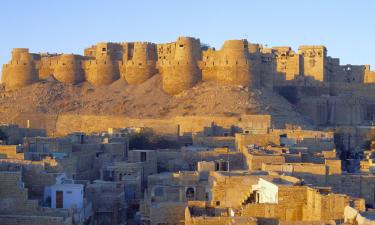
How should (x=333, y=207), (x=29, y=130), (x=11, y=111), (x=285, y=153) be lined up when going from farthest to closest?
1. (x=11, y=111)
2. (x=29, y=130)
3. (x=285, y=153)
4. (x=333, y=207)

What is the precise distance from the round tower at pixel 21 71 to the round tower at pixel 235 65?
10.6 meters

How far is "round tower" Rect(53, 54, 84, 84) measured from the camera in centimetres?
3694

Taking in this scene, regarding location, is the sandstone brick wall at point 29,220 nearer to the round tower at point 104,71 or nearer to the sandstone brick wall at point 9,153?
the sandstone brick wall at point 9,153

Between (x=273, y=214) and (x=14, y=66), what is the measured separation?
30.1 metres

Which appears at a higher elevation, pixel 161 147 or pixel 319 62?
pixel 319 62

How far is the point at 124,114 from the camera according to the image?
32438 mm

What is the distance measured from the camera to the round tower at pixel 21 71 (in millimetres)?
37125

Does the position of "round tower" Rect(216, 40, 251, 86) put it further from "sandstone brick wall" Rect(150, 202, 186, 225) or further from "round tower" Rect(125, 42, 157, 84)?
"sandstone brick wall" Rect(150, 202, 186, 225)

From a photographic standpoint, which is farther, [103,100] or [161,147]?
[103,100]

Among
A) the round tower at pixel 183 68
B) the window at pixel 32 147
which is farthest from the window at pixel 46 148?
the round tower at pixel 183 68

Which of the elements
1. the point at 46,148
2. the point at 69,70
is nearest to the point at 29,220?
the point at 46,148

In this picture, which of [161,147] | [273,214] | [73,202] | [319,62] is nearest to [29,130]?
[161,147]

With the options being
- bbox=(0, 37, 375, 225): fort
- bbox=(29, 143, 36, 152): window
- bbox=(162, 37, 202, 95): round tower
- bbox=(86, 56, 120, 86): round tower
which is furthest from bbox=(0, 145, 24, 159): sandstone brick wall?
bbox=(86, 56, 120, 86): round tower

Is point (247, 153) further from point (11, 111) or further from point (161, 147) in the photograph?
point (11, 111)
